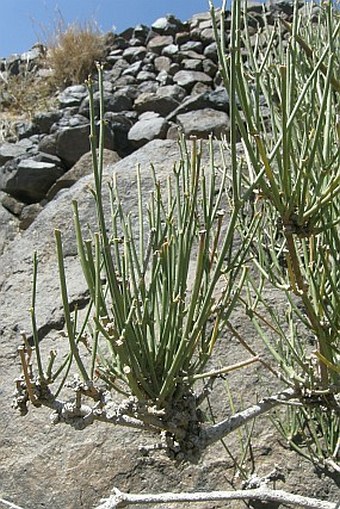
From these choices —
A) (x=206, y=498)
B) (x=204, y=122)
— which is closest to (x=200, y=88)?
(x=204, y=122)

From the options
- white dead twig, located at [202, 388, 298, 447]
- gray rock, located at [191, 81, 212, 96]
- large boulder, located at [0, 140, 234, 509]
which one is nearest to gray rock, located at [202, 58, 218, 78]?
gray rock, located at [191, 81, 212, 96]

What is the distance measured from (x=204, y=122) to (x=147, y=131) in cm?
44

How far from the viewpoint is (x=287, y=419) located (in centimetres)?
192

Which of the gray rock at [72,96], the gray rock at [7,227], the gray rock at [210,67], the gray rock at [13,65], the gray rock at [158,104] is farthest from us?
the gray rock at [13,65]

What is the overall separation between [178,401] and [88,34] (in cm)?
596

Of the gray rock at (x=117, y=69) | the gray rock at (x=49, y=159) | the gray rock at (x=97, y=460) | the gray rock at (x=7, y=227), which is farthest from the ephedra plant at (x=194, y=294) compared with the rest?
the gray rock at (x=117, y=69)

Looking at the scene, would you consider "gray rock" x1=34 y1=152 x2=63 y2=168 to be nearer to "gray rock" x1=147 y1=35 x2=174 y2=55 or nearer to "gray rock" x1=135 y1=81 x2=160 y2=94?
"gray rock" x1=135 y1=81 x2=160 y2=94

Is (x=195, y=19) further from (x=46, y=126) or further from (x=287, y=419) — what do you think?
(x=287, y=419)

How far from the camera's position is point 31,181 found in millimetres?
4164

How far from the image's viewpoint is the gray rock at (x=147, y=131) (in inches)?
166

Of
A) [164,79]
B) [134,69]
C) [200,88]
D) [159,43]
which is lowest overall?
[200,88]

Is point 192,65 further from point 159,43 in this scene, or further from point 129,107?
point 129,107

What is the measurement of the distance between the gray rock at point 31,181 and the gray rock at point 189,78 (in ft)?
5.09

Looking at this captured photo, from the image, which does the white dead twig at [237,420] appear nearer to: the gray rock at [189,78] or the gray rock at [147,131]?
the gray rock at [147,131]
